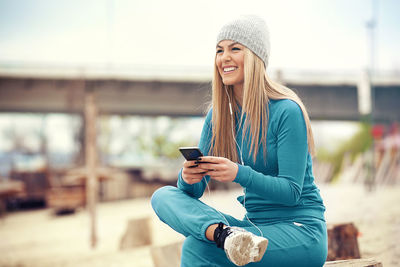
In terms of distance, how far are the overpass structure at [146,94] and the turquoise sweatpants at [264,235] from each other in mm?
20668

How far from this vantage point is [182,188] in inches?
105

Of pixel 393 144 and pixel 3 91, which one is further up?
pixel 3 91

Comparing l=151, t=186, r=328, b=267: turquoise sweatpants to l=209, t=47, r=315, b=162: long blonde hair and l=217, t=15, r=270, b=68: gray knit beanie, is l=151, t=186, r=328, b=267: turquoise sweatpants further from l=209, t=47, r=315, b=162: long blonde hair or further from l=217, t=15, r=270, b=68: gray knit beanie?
l=217, t=15, r=270, b=68: gray knit beanie

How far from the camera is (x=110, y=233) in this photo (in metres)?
13.2

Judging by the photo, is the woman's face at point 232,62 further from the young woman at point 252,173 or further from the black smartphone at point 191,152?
the black smartphone at point 191,152

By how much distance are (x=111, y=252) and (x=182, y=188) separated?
25.6ft

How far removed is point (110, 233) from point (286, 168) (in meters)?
11.6

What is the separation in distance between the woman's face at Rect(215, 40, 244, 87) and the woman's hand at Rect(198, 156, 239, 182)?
0.61m

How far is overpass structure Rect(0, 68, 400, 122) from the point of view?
23.5 m

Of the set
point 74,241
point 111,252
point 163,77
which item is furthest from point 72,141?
point 111,252

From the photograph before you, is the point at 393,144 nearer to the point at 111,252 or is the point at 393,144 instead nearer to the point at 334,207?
the point at 334,207

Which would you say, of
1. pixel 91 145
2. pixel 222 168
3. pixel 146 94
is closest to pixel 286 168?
pixel 222 168

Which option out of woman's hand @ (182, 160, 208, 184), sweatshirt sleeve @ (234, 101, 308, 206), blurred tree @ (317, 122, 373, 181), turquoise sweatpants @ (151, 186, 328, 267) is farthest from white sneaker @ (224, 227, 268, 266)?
blurred tree @ (317, 122, 373, 181)

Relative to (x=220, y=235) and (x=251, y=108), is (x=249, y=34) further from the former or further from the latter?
(x=220, y=235)
